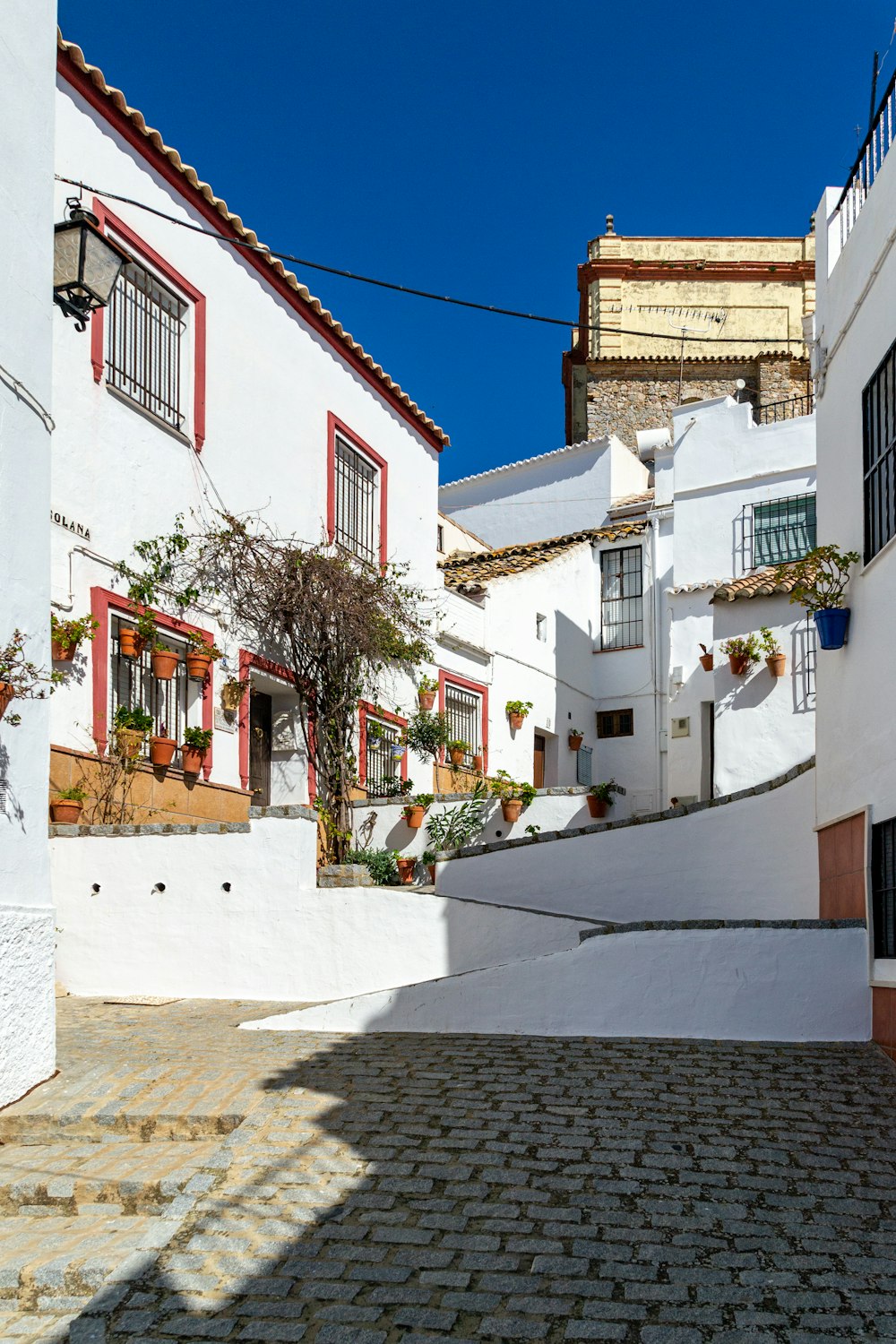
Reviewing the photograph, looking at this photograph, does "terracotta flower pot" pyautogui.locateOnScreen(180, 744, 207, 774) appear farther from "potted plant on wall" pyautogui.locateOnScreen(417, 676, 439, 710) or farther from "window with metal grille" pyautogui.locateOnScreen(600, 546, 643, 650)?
"window with metal grille" pyautogui.locateOnScreen(600, 546, 643, 650)

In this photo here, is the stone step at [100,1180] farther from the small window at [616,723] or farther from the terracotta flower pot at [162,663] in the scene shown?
the small window at [616,723]

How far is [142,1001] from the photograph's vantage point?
10414 mm

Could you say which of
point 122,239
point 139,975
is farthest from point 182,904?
point 122,239

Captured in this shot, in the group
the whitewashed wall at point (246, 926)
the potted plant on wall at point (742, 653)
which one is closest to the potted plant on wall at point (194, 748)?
the whitewashed wall at point (246, 926)

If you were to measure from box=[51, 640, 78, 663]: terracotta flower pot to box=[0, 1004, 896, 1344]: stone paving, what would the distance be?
177 inches

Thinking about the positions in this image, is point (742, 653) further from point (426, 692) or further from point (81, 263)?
point (81, 263)

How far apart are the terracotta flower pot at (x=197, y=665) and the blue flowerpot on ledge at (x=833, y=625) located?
6687 mm

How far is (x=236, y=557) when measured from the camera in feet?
46.6

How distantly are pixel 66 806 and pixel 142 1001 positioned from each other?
1969 millimetres

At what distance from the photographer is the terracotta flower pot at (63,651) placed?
1131 cm

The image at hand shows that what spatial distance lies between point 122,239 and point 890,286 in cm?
790

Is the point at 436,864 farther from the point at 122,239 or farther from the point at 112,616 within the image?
the point at 122,239

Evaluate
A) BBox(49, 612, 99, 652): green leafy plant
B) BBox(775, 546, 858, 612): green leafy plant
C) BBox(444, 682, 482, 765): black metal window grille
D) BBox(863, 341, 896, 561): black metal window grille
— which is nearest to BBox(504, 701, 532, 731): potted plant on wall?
BBox(444, 682, 482, 765): black metal window grille

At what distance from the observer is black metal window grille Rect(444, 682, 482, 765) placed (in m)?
18.9
